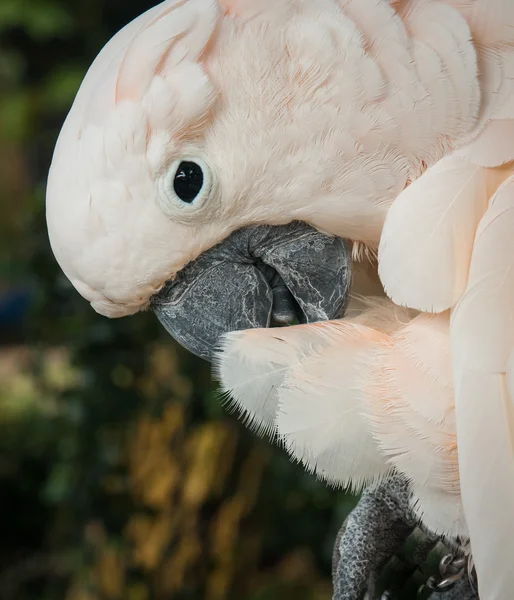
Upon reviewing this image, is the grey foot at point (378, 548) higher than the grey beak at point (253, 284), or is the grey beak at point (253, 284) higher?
the grey beak at point (253, 284)

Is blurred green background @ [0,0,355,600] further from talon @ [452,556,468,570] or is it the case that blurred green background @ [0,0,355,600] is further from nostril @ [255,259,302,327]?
nostril @ [255,259,302,327]

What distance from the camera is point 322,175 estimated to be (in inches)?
46.6

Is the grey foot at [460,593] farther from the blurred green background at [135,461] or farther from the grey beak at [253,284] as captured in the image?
the blurred green background at [135,461]

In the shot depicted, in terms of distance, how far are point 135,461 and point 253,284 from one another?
3.90 feet

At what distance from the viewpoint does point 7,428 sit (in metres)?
3.09

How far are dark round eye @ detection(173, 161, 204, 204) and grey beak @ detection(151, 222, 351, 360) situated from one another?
0.37 feet

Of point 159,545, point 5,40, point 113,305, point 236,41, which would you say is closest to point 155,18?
point 236,41

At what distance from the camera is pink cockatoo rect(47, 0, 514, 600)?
3.52ft

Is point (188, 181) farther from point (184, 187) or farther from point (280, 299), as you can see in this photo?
point (280, 299)

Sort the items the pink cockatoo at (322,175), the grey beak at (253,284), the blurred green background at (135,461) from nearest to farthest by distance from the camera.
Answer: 1. the pink cockatoo at (322,175)
2. the grey beak at (253,284)
3. the blurred green background at (135,461)

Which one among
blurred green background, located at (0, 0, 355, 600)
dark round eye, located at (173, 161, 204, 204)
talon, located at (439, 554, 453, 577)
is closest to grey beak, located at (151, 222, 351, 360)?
dark round eye, located at (173, 161, 204, 204)

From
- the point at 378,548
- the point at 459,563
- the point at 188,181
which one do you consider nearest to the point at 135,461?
the point at 378,548

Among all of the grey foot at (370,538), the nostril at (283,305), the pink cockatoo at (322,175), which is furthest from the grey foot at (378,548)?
the nostril at (283,305)

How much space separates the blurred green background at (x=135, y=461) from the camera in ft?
7.34
